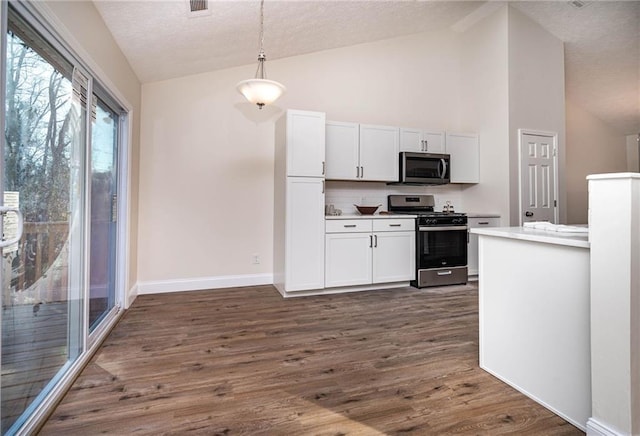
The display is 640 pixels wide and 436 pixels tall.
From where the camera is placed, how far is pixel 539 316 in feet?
5.48

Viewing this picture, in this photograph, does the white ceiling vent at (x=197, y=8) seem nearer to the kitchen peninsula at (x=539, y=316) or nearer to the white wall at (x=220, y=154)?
the white wall at (x=220, y=154)

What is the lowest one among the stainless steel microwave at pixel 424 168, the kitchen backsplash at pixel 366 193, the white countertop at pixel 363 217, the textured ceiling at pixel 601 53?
the white countertop at pixel 363 217

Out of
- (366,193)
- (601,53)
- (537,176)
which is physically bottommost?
(366,193)

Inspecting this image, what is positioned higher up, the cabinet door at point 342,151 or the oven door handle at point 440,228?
the cabinet door at point 342,151

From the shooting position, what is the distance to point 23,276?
149 cm

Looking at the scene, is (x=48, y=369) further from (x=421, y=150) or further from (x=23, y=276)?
(x=421, y=150)

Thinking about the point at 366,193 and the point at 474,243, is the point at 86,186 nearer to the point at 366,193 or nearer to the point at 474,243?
the point at 366,193

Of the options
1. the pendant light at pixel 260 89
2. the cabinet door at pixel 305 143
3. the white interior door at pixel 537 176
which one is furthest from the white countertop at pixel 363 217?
the white interior door at pixel 537 176

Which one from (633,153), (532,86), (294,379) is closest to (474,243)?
(532,86)

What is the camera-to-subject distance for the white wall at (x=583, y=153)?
19.2 ft

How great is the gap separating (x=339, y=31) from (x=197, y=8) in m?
1.95

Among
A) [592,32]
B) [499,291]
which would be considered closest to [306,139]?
[499,291]

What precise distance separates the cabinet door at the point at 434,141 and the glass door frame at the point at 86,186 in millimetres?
3701

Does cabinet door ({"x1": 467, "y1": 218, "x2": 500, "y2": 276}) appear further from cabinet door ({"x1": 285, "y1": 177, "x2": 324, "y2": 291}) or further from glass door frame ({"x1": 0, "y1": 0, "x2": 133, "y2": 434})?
glass door frame ({"x1": 0, "y1": 0, "x2": 133, "y2": 434})
